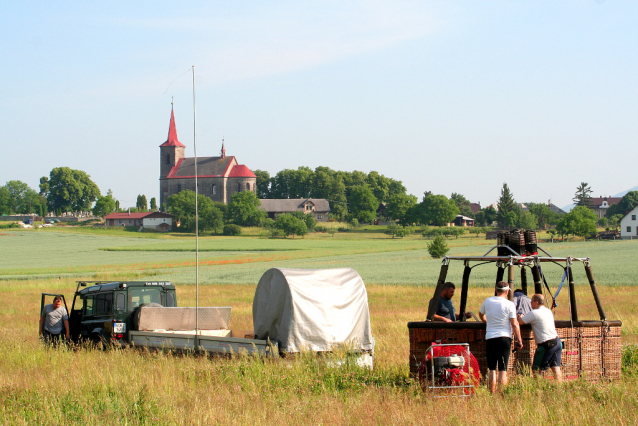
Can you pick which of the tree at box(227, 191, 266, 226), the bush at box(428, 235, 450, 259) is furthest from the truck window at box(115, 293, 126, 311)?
the tree at box(227, 191, 266, 226)

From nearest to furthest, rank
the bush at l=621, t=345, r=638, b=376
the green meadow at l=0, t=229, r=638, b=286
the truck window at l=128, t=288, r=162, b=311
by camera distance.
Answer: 1. the bush at l=621, t=345, r=638, b=376
2. the truck window at l=128, t=288, r=162, b=311
3. the green meadow at l=0, t=229, r=638, b=286

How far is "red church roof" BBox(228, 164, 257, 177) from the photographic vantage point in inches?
7564

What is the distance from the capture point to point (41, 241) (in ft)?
355

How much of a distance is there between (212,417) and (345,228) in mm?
142043

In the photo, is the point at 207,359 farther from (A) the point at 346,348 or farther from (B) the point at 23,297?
(B) the point at 23,297

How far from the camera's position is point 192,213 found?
151 meters

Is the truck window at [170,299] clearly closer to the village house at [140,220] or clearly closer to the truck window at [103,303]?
the truck window at [103,303]

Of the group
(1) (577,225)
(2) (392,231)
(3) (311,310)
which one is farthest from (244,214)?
(3) (311,310)

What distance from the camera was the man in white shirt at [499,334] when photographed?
914cm

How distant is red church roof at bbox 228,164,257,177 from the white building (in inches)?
4107

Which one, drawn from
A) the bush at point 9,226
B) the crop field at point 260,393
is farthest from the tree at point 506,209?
the crop field at point 260,393

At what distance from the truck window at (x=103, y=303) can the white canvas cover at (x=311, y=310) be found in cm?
431

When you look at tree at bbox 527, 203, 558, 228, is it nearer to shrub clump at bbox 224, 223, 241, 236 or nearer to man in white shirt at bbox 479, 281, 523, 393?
shrub clump at bbox 224, 223, 241, 236

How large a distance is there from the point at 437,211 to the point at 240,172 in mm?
64178
